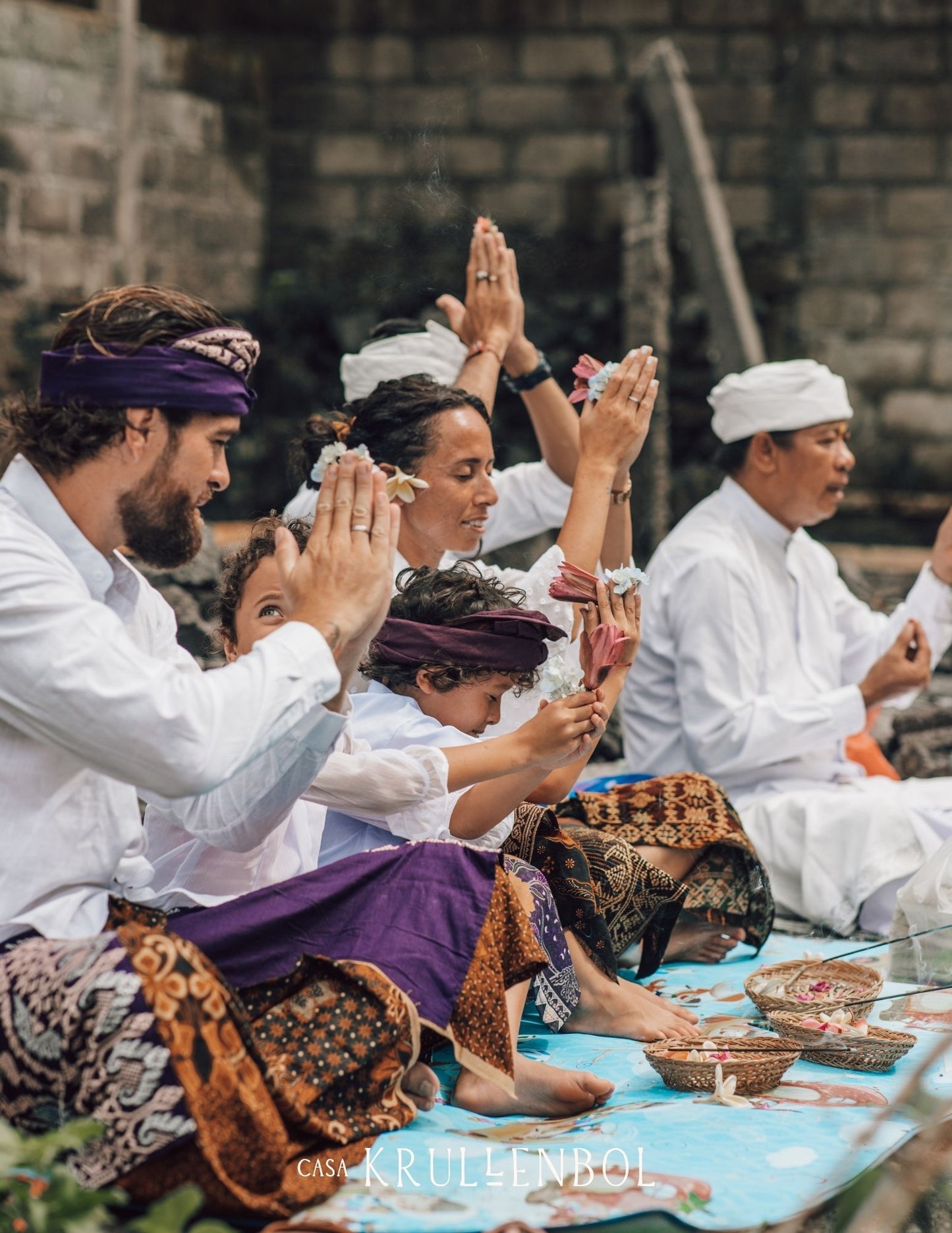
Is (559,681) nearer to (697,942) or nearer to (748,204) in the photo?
(697,942)

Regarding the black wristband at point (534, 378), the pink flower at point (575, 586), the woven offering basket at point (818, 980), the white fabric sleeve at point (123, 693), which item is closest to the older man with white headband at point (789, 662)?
the black wristband at point (534, 378)

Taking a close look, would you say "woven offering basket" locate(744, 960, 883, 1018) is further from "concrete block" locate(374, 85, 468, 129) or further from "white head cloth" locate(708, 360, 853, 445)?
"concrete block" locate(374, 85, 468, 129)

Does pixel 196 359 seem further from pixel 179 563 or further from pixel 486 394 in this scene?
pixel 486 394

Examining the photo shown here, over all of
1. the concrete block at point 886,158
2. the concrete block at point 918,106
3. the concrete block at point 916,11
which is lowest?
the concrete block at point 886,158

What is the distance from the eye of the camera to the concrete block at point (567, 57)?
1141 centimetres

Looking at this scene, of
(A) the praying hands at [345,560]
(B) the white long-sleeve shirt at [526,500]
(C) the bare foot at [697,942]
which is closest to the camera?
(A) the praying hands at [345,560]

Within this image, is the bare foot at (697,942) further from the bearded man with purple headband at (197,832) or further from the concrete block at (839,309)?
the concrete block at (839,309)

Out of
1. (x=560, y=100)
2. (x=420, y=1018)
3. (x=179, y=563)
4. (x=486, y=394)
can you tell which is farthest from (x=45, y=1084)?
(x=560, y=100)

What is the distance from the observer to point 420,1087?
10.6 ft

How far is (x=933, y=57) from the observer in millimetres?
11117

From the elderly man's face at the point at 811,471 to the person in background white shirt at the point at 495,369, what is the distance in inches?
30.2

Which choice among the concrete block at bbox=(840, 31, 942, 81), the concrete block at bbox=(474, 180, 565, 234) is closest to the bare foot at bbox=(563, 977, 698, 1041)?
the concrete block at bbox=(474, 180, 565, 234)

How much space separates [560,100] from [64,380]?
30.2 ft

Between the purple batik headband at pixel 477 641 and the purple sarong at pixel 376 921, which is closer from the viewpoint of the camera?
the purple sarong at pixel 376 921
